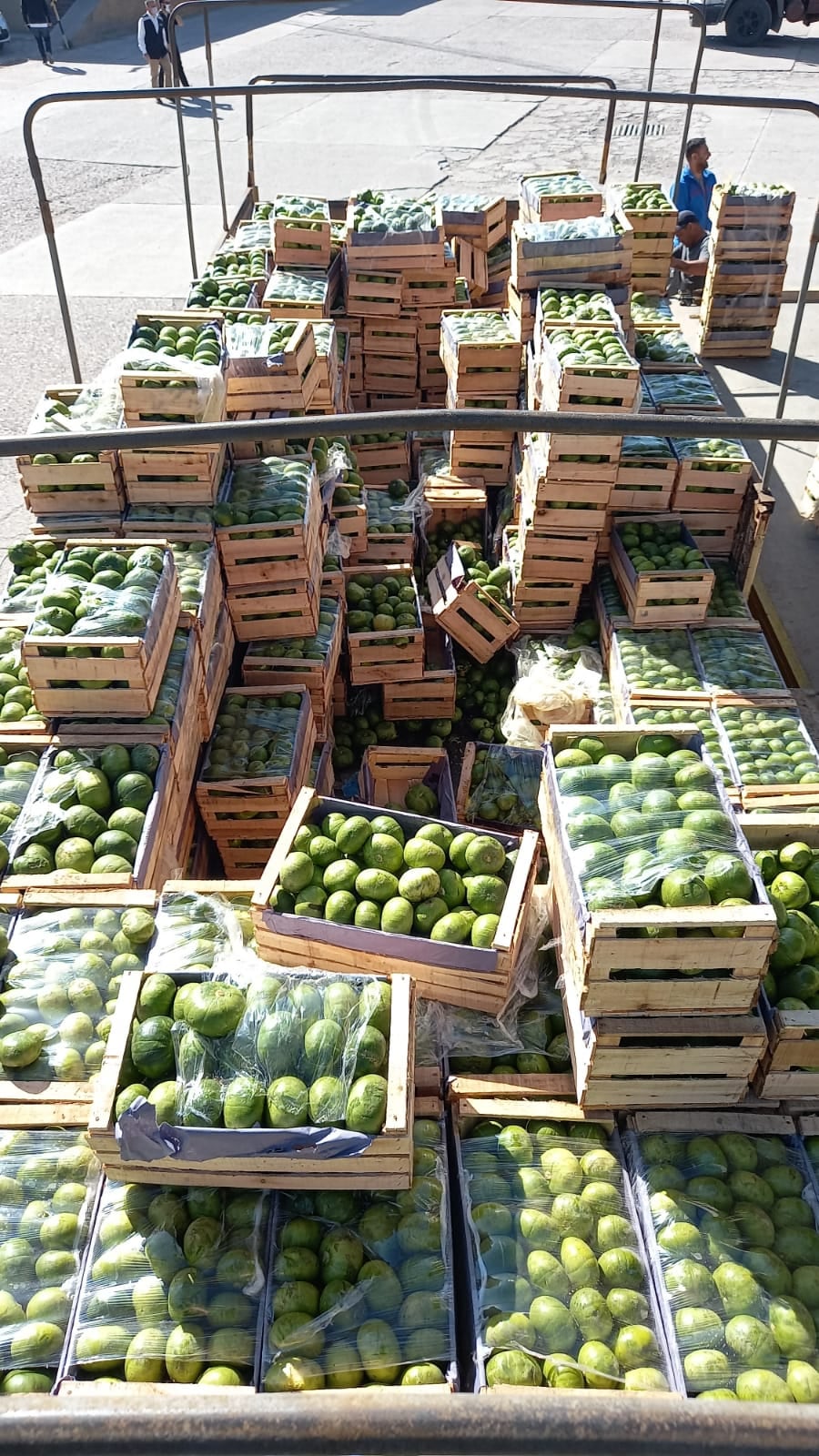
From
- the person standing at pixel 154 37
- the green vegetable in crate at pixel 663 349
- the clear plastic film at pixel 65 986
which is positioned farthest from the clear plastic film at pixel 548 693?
the person standing at pixel 154 37

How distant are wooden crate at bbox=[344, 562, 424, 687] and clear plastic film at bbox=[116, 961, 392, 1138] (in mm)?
4106

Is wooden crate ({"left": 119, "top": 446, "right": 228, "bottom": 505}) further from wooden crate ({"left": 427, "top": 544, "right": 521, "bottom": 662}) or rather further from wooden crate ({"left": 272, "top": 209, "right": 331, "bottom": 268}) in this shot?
wooden crate ({"left": 272, "top": 209, "right": 331, "bottom": 268})

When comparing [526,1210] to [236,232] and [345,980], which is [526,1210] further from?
[236,232]

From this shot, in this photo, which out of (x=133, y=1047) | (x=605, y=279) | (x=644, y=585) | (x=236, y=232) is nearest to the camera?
(x=133, y=1047)

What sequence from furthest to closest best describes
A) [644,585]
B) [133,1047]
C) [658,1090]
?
[644,585] → [658,1090] → [133,1047]

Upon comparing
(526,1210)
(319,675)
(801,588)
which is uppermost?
(526,1210)

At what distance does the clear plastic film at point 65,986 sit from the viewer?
4.02 metres

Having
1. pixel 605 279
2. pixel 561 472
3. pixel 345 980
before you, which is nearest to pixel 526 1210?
pixel 345 980

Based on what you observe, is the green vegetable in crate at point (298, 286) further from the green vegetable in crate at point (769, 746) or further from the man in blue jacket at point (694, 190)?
the man in blue jacket at point (694, 190)

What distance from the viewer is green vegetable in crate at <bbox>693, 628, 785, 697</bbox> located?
7211 millimetres

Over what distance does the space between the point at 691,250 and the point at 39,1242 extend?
14559 millimetres

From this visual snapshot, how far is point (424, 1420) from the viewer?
100cm

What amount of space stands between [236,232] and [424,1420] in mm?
12630

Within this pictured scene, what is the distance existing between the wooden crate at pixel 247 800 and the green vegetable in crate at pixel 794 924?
2.80 meters
